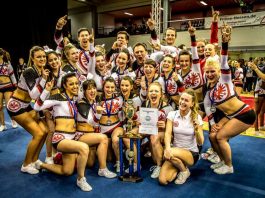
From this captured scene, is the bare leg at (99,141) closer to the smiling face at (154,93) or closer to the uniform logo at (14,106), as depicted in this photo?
the smiling face at (154,93)

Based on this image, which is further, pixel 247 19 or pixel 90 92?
pixel 247 19

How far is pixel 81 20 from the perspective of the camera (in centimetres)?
2003

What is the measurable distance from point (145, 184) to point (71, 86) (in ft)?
5.16

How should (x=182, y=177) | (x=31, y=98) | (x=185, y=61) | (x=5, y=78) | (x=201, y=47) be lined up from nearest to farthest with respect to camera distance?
(x=182, y=177)
(x=31, y=98)
(x=185, y=61)
(x=201, y=47)
(x=5, y=78)

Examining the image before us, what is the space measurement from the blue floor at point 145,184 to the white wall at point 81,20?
17.1 metres

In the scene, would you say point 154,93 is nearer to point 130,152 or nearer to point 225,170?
point 130,152

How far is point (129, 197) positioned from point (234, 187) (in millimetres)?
1351

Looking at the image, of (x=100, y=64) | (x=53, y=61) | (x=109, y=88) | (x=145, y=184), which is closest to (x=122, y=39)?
(x=100, y=64)

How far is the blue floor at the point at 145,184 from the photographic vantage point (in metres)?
3.00

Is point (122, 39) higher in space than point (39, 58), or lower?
higher

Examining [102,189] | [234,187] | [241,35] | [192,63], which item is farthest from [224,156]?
[241,35]

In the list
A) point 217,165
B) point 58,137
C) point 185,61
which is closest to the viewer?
point 58,137

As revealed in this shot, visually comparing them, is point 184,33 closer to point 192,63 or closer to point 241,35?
point 241,35

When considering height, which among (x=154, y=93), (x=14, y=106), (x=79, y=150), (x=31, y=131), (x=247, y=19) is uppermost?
(x=247, y=19)
